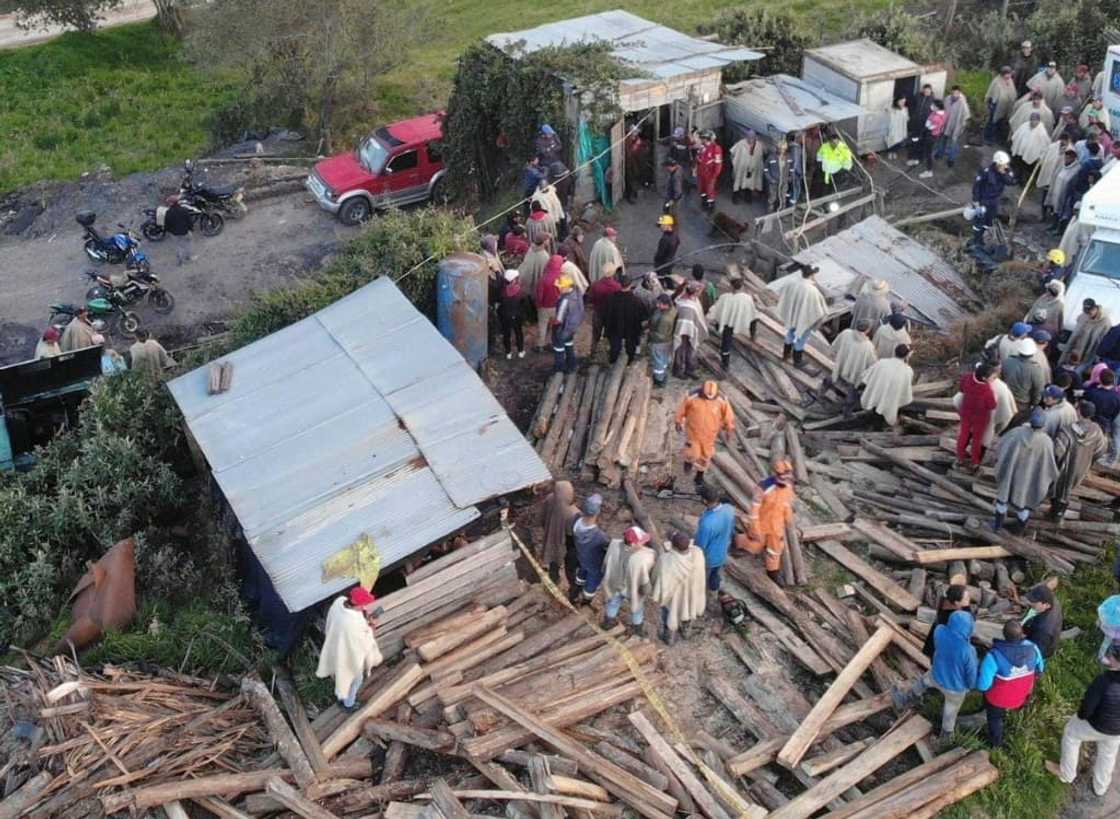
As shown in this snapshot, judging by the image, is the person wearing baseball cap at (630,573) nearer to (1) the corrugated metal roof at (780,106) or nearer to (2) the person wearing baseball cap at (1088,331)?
(2) the person wearing baseball cap at (1088,331)

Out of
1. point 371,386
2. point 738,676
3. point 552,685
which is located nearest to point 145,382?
point 371,386

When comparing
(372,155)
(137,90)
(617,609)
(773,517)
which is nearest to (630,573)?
(617,609)

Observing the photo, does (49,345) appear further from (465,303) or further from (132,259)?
(465,303)

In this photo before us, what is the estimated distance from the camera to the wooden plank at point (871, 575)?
11.9 m

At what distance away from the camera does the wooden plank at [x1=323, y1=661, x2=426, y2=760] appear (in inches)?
401

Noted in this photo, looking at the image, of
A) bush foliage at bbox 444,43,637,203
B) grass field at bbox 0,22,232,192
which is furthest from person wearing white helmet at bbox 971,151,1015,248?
grass field at bbox 0,22,232,192

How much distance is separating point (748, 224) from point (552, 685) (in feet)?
41.1

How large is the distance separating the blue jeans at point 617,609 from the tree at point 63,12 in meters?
30.0

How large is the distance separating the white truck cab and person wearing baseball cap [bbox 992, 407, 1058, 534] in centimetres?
420

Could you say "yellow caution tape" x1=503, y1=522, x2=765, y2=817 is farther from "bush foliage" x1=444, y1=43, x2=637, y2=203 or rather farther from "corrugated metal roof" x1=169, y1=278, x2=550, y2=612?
"bush foliage" x1=444, y1=43, x2=637, y2=203

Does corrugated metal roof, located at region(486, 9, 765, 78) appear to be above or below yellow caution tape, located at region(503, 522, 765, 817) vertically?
above

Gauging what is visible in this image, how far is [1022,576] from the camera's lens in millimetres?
12391

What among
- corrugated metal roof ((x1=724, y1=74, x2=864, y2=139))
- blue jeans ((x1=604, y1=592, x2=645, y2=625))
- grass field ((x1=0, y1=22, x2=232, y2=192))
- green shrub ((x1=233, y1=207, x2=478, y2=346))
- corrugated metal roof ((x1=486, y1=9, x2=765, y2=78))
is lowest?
grass field ((x1=0, y1=22, x2=232, y2=192))

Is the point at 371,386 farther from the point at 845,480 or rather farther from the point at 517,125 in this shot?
the point at 517,125
